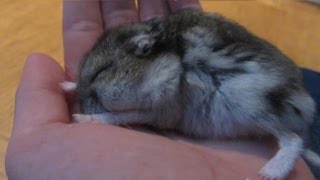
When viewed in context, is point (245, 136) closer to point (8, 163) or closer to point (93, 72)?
point (93, 72)

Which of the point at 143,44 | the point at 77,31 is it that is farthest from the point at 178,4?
the point at 143,44

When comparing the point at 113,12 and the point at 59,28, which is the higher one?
the point at 113,12

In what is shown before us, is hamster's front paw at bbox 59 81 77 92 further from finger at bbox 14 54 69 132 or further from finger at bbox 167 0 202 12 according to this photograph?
finger at bbox 167 0 202 12

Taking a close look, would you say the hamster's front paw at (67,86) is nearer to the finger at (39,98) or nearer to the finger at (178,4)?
the finger at (39,98)

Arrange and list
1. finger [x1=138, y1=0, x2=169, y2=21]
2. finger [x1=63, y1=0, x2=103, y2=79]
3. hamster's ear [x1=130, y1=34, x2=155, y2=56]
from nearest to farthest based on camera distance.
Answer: hamster's ear [x1=130, y1=34, x2=155, y2=56], finger [x1=63, y1=0, x2=103, y2=79], finger [x1=138, y1=0, x2=169, y2=21]

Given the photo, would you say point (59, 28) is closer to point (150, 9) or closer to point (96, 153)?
point (150, 9)

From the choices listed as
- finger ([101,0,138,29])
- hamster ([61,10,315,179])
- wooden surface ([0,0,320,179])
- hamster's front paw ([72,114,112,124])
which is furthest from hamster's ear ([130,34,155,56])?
wooden surface ([0,0,320,179])

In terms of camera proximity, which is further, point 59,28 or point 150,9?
point 59,28
